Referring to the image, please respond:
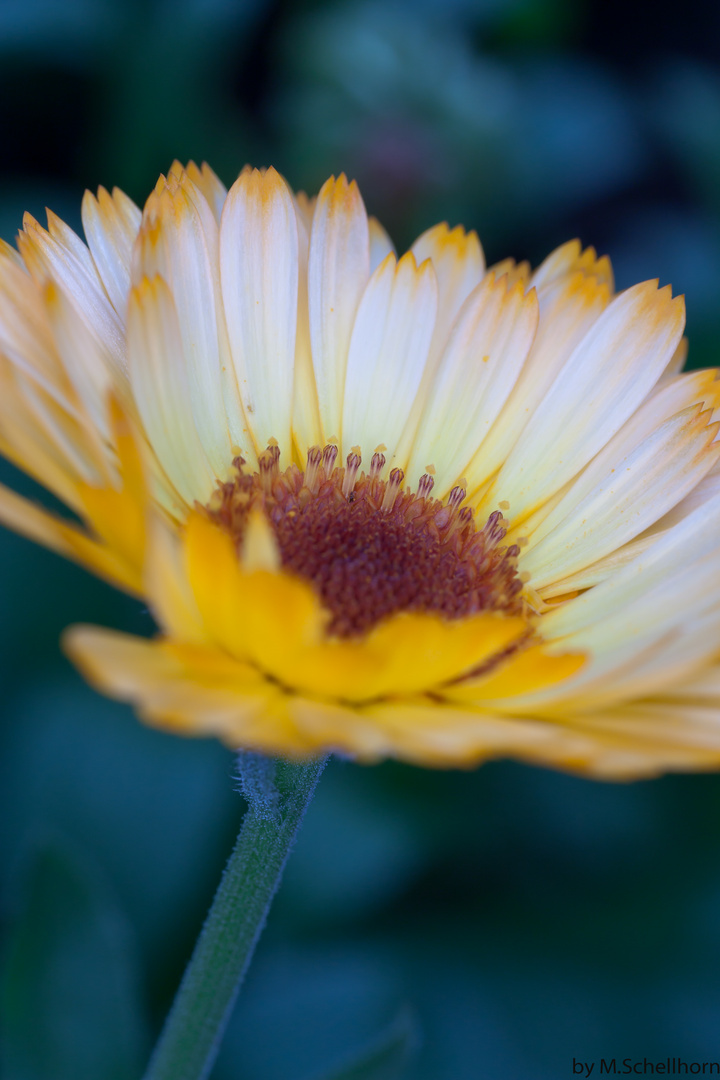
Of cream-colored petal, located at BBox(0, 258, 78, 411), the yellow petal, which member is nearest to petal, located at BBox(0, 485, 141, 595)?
cream-colored petal, located at BBox(0, 258, 78, 411)

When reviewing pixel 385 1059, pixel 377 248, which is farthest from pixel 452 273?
pixel 385 1059

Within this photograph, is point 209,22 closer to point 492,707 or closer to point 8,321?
point 8,321

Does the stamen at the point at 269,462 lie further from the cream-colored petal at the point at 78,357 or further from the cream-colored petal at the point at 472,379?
the cream-colored petal at the point at 78,357

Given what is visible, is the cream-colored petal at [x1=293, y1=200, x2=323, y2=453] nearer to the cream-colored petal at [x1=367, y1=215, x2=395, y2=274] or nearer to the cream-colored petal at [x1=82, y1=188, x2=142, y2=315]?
the cream-colored petal at [x1=367, y1=215, x2=395, y2=274]

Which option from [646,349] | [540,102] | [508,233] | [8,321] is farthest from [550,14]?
[8,321]

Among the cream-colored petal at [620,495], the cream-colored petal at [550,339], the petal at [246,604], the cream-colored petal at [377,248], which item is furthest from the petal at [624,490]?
the petal at [246,604]

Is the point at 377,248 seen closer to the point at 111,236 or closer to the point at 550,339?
the point at 550,339
